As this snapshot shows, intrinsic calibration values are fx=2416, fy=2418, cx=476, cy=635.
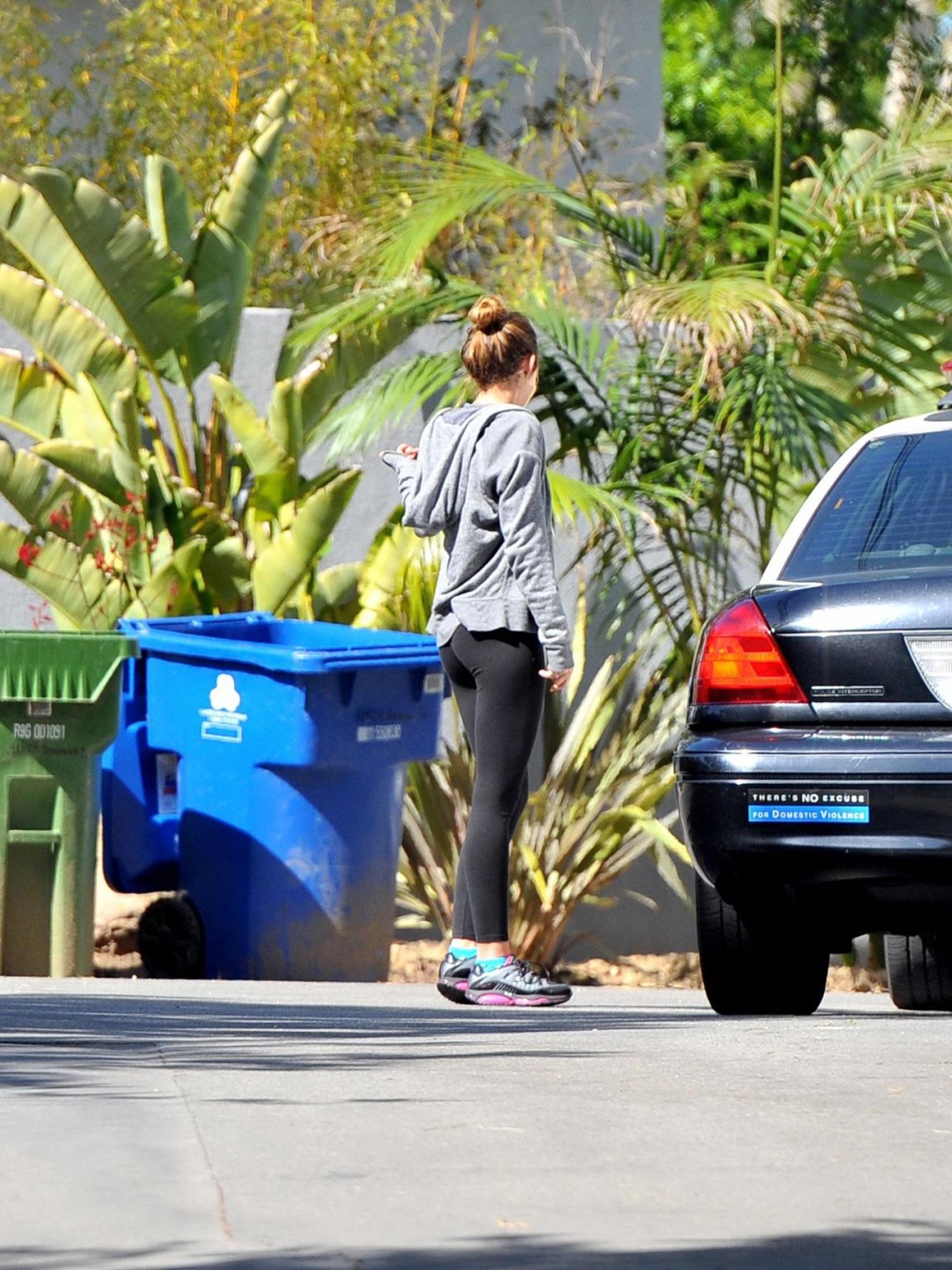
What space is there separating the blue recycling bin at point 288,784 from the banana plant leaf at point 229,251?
63.4 inches

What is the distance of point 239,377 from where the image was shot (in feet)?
32.7

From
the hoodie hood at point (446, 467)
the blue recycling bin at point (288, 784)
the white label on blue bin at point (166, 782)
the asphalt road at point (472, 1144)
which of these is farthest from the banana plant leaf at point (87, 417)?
the asphalt road at point (472, 1144)

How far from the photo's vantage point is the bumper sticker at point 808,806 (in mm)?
5297

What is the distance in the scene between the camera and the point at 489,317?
611cm

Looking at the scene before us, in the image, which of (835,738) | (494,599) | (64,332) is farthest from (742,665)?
(64,332)

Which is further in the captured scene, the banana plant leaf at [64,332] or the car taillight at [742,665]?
the banana plant leaf at [64,332]

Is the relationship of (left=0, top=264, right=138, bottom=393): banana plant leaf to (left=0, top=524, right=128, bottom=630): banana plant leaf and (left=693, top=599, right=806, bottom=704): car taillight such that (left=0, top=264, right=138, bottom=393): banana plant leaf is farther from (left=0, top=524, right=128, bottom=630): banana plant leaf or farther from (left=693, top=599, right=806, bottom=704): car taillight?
(left=693, top=599, right=806, bottom=704): car taillight

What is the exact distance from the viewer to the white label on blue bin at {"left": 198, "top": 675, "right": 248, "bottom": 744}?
25.8 ft

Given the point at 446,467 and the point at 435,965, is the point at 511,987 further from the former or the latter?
the point at 435,965

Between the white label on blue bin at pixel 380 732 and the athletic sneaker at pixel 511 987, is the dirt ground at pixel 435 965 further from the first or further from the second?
the athletic sneaker at pixel 511 987

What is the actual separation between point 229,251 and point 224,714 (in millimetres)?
2424

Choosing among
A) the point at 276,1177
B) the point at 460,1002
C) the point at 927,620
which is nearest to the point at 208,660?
the point at 460,1002

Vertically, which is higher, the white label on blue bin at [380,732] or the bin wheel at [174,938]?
the white label on blue bin at [380,732]

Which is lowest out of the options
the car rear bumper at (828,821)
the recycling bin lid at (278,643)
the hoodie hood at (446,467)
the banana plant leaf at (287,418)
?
the car rear bumper at (828,821)
